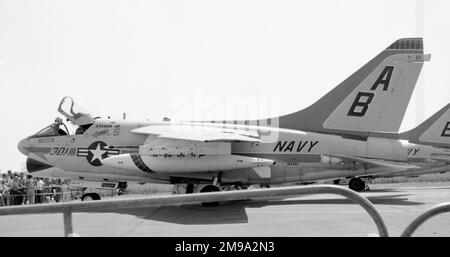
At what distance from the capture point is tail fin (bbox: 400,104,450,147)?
2573 centimetres

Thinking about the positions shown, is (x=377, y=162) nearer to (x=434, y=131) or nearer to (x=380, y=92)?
(x=380, y=92)

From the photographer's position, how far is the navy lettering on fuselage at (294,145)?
16031 millimetres

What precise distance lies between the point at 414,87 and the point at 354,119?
2.43 m

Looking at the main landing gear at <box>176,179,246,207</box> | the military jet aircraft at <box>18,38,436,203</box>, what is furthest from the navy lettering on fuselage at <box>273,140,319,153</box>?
the main landing gear at <box>176,179,246,207</box>

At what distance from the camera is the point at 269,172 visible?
15930mm

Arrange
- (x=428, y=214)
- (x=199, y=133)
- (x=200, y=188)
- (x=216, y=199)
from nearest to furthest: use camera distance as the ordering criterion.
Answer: (x=428, y=214) < (x=216, y=199) < (x=199, y=133) < (x=200, y=188)

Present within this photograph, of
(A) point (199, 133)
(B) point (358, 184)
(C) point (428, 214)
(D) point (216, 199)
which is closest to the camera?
(C) point (428, 214)

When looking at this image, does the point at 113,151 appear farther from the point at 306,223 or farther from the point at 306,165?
the point at 306,223

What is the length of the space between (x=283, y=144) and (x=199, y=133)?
312 cm

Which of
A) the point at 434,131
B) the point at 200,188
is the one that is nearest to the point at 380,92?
the point at 200,188

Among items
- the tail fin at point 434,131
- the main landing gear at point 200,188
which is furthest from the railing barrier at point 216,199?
the tail fin at point 434,131

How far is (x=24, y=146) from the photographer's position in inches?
Result: 690
